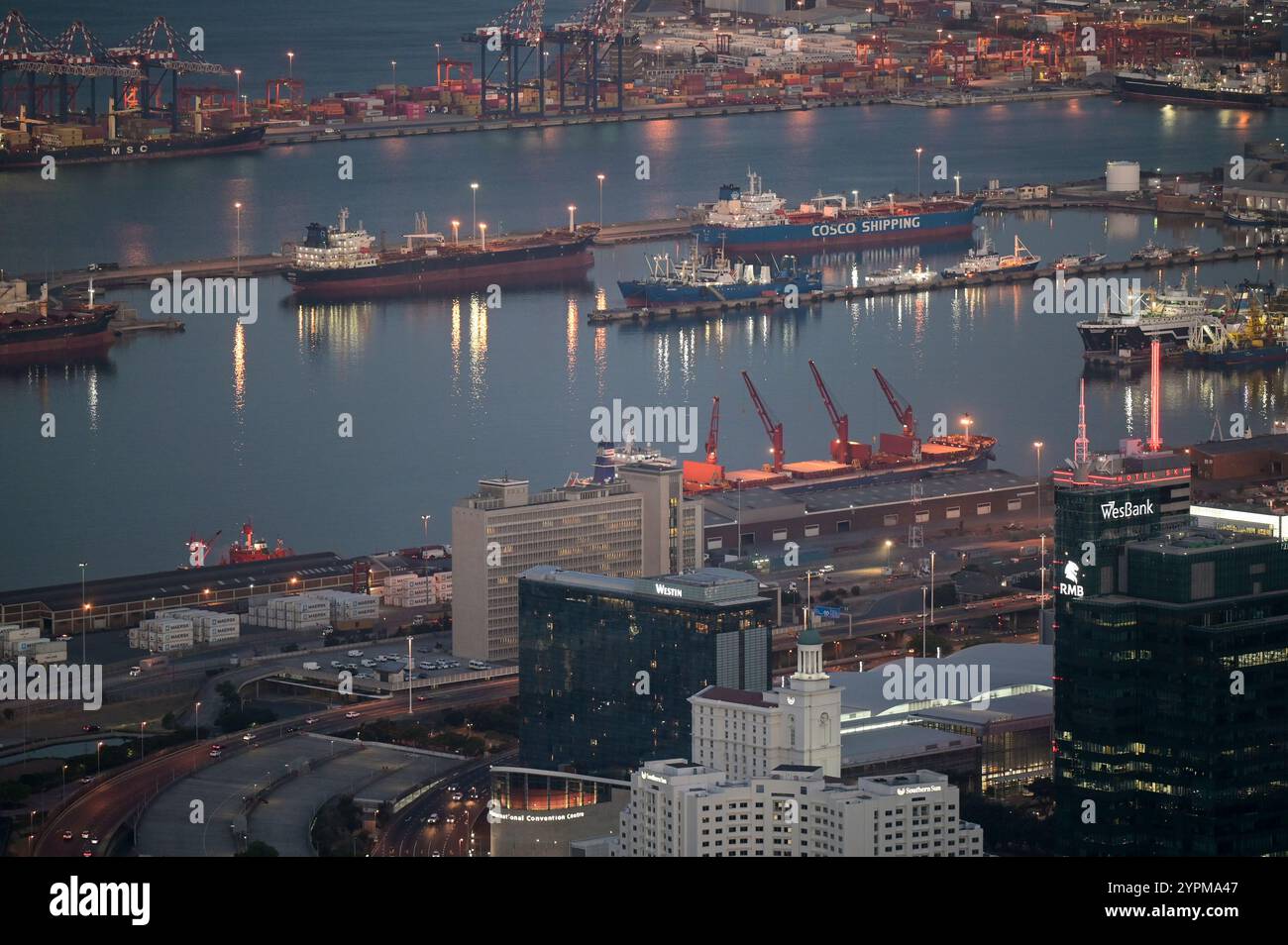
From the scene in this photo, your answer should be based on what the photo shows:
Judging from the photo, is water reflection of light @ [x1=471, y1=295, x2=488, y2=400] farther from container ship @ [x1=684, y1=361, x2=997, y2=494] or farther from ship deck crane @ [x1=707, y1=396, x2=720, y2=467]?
ship deck crane @ [x1=707, y1=396, x2=720, y2=467]

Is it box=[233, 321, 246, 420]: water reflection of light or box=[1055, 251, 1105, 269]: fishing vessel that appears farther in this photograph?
box=[1055, 251, 1105, 269]: fishing vessel

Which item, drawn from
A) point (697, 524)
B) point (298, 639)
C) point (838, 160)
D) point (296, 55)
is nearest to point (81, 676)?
point (298, 639)

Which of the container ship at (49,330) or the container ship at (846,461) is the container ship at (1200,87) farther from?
the container ship at (846,461)

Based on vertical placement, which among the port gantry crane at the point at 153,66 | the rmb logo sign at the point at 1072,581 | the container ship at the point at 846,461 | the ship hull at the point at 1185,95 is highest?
the port gantry crane at the point at 153,66
